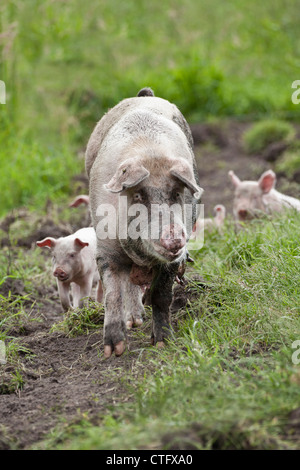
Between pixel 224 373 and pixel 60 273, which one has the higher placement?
pixel 60 273

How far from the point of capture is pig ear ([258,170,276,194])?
7.42m

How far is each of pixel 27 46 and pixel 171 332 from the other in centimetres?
804

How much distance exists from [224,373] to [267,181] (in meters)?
3.75

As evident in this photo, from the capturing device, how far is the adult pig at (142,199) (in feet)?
14.7

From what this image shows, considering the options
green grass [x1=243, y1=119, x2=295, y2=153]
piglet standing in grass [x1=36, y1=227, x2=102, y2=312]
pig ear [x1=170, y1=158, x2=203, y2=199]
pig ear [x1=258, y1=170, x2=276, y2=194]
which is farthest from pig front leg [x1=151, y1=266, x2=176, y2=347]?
green grass [x1=243, y1=119, x2=295, y2=153]

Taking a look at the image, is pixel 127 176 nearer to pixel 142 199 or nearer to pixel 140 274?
pixel 142 199

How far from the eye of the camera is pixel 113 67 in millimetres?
12930

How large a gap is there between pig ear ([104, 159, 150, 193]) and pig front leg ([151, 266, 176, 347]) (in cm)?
72

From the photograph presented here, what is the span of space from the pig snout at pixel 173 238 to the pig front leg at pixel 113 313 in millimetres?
743

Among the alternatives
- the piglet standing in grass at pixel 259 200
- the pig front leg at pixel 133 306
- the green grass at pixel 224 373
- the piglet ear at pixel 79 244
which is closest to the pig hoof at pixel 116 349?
the green grass at pixel 224 373

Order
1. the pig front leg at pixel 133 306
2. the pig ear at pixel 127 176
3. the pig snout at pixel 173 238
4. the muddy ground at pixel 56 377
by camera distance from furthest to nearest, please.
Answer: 1. the pig front leg at pixel 133 306
2. the pig ear at pixel 127 176
3. the pig snout at pixel 173 238
4. the muddy ground at pixel 56 377

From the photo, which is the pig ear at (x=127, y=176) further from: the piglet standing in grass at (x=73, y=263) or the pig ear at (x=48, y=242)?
the pig ear at (x=48, y=242)

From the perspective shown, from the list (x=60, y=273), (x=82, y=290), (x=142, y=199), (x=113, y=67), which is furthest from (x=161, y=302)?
(x=113, y=67)

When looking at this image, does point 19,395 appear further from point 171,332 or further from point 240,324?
point 240,324
